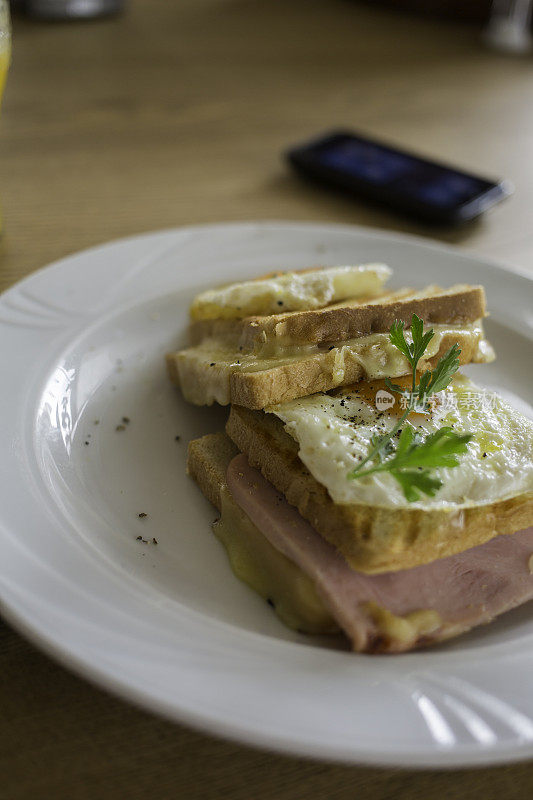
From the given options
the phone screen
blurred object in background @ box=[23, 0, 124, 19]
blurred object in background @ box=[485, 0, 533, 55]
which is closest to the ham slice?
the phone screen

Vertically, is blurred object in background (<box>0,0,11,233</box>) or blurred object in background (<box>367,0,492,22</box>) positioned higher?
blurred object in background (<box>367,0,492,22</box>)

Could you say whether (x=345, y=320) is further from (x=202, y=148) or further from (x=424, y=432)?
(x=202, y=148)

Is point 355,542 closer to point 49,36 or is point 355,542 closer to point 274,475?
point 274,475

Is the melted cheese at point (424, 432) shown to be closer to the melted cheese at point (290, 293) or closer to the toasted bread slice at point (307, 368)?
the toasted bread slice at point (307, 368)

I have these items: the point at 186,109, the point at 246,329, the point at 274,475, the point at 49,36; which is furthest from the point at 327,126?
the point at 274,475

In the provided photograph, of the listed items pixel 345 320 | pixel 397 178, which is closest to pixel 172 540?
pixel 345 320

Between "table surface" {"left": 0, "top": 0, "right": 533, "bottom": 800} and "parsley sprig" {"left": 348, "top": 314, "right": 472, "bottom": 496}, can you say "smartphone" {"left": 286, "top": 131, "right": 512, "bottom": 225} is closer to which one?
"table surface" {"left": 0, "top": 0, "right": 533, "bottom": 800}
